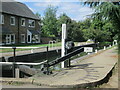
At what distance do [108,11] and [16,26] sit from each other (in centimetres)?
2305

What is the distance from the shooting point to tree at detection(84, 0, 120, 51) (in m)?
13.9

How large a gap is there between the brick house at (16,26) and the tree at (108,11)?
18761 millimetres

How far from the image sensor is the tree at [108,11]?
13.9 m

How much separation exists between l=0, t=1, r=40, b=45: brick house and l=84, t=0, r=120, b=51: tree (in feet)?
61.6

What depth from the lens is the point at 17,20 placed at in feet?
111

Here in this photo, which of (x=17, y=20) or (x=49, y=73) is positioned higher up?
(x=17, y=20)

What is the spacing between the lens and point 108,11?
14047mm

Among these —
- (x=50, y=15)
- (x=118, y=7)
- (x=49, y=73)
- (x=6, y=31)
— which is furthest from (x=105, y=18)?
(x=50, y=15)

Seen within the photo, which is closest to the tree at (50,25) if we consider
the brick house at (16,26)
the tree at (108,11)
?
the brick house at (16,26)

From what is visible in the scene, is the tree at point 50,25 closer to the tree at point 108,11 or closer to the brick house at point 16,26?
the brick house at point 16,26

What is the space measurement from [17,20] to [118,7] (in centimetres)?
2385

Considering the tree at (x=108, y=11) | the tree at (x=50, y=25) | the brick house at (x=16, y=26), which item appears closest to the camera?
the tree at (x=108, y=11)

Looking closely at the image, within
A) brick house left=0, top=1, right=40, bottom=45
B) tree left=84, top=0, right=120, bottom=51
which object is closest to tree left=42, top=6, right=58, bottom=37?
brick house left=0, top=1, right=40, bottom=45

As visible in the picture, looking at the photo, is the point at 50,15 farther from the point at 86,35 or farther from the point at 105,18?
the point at 105,18
